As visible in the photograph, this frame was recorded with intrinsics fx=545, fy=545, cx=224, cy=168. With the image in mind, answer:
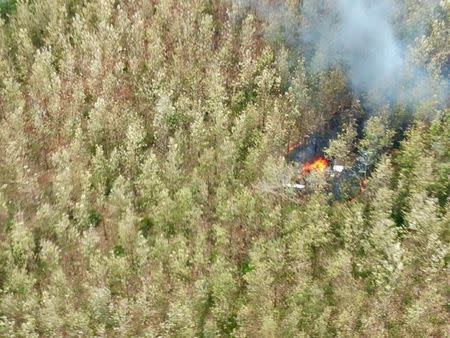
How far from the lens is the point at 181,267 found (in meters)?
35.4

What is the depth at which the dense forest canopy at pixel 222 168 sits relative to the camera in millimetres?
33844

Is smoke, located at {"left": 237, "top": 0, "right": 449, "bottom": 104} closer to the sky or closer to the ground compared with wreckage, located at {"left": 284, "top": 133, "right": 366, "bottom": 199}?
closer to the sky

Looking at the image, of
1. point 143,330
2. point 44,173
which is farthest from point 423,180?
point 44,173

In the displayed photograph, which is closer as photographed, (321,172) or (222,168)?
(321,172)

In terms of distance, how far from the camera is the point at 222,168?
136 feet

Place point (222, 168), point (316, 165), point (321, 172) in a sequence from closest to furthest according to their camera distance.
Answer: point (321, 172) → point (222, 168) → point (316, 165)

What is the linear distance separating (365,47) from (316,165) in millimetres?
13550

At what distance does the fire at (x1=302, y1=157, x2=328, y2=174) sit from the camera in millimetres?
42062

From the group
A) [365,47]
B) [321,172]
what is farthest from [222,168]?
[365,47]

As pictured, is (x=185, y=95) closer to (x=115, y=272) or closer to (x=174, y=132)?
(x=174, y=132)

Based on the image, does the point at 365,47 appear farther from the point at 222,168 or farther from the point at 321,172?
the point at 222,168

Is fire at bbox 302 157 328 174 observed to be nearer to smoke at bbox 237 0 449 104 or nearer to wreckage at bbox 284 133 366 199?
wreckage at bbox 284 133 366 199

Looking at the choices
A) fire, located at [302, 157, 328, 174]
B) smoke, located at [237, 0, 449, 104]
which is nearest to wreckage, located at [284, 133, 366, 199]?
fire, located at [302, 157, 328, 174]

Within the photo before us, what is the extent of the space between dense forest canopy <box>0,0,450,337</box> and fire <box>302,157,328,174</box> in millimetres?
797
